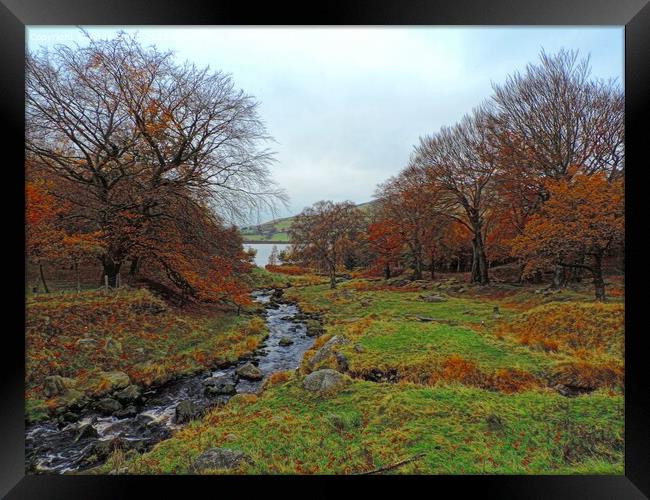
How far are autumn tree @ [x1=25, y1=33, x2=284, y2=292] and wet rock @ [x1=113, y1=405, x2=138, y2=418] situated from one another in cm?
122

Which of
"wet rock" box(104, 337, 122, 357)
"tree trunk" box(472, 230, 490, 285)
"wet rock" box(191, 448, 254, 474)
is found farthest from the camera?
"tree trunk" box(472, 230, 490, 285)

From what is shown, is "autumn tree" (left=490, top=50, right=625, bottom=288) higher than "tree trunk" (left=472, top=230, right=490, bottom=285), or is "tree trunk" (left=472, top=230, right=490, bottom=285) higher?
"autumn tree" (left=490, top=50, right=625, bottom=288)

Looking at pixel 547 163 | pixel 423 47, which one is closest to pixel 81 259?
pixel 423 47

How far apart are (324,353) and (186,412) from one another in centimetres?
141

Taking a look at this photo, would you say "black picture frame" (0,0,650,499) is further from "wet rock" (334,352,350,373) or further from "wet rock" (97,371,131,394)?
"wet rock" (334,352,350,373)

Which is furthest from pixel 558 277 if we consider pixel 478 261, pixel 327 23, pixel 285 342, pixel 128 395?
pixel 128 395

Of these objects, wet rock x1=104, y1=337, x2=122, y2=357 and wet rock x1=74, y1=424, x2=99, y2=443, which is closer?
wet rock x1=74, y1=424, x2=99, y2=443

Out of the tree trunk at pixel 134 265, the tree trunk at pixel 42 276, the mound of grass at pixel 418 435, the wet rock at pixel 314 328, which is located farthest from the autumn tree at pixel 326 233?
the tree trunk at pixel 42 276

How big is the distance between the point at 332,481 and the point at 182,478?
4.38 ft

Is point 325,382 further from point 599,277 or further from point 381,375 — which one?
point 599,277

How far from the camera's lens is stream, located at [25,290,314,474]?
200cm

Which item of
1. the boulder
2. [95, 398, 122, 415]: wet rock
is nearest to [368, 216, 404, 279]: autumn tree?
the boulder

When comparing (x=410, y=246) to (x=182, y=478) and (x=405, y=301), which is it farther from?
(x=182, y=478)

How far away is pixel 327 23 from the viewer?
1871mm
